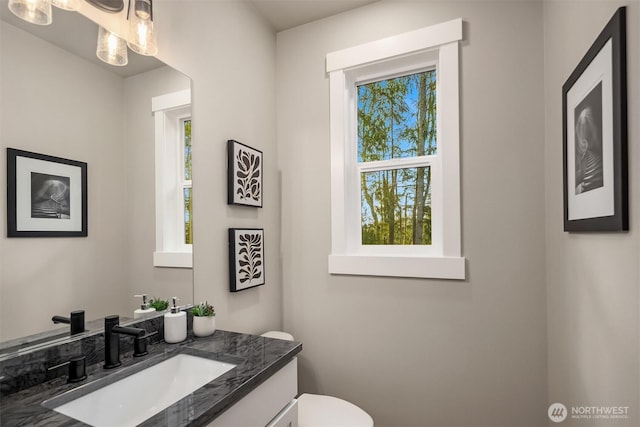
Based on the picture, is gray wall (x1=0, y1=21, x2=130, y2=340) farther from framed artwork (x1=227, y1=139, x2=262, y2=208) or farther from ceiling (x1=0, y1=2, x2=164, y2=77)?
framed artwork (x1=227, y1=139, x2=262, y2=208)

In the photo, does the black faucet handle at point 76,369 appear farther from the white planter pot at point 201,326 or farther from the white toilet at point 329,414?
the white toilet at point 329,414

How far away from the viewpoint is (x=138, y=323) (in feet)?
4.07

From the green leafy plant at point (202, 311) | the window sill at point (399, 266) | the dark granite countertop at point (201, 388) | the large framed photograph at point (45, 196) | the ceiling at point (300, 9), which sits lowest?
the dark granite countertop at point (201, 388)

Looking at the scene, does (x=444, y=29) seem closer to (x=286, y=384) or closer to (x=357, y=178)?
(x=357, y=178)

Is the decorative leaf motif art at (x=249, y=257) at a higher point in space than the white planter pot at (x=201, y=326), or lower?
higher

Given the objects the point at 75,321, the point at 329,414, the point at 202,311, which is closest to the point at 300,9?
the point at 202,311

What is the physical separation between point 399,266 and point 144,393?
129 centimetres

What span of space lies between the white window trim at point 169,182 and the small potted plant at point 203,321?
200 mm

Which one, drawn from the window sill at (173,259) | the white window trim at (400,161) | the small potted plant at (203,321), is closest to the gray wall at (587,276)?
the white window trim at (400,161)

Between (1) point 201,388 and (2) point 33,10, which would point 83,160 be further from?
(1) point 201,388

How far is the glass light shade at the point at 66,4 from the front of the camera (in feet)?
3.30

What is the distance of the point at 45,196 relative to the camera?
3.11 feet

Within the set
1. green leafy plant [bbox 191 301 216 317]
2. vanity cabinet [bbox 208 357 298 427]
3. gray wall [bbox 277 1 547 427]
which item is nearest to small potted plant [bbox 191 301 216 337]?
green leafy plant [bbox 191 301 216 317]

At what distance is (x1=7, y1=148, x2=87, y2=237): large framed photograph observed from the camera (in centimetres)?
88
